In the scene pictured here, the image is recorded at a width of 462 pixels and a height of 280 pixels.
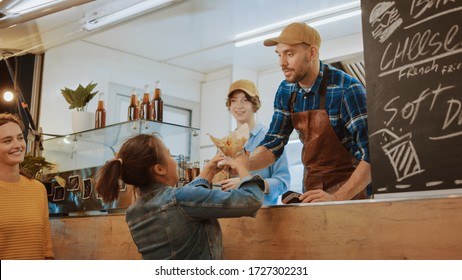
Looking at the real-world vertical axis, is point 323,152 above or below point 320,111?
below

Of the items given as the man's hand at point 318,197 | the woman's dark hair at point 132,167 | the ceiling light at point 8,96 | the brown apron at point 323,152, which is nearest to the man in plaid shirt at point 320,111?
the brown apron at point 323,152

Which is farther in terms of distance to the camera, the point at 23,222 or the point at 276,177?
the point at 276,177

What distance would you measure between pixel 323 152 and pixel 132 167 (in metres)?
0.88

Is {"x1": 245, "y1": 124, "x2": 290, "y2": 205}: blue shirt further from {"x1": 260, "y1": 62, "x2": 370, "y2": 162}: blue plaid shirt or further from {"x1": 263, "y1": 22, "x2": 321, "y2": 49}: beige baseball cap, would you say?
{"x1": 263, "y1": 22, "x2": 321, "y2": 49}: beige baseball cap

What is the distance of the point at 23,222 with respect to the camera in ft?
8.60

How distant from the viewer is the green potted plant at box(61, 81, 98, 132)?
3.66 meters

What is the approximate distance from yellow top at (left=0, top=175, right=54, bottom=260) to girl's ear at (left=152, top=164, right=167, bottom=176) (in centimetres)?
104

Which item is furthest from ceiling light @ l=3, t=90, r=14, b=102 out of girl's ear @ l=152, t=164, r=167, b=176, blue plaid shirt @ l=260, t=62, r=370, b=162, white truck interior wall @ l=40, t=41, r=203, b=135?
girl's ear @ l=152, t=164, r=167, b=176

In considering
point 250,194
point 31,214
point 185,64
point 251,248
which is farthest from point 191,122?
point 250,194

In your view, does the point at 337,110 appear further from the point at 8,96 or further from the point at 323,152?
the point at 8,96

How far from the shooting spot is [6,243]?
255 cm

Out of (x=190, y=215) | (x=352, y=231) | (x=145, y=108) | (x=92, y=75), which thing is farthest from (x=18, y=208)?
(x=92, y=75)

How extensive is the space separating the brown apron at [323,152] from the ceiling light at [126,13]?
5.48 ft

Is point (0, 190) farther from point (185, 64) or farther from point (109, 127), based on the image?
point (185, 64)
